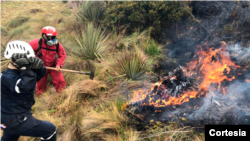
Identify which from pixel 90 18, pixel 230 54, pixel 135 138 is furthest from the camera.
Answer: pixel 90 18

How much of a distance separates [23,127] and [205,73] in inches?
140

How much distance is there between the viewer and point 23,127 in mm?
2289

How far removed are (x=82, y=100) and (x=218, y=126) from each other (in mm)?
2719

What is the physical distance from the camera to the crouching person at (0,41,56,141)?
2.13m

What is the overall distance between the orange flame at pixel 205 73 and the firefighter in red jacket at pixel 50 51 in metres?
1.80

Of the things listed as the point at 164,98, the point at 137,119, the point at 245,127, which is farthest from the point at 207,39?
the point at 137,119

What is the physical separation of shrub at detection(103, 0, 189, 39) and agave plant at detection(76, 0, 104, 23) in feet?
1.70

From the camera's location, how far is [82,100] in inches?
159

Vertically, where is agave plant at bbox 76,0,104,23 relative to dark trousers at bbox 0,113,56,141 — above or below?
above

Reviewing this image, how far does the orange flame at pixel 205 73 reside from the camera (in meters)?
3.51

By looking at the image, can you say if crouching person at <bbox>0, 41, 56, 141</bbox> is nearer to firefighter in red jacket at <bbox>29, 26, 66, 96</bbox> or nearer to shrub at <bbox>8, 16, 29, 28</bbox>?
firefighter in red jacket at <bbox>29, 26, 66, 96</bbox>

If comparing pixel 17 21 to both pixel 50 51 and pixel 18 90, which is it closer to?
pixel 50 51

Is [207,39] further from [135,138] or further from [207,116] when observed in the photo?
[135,138]

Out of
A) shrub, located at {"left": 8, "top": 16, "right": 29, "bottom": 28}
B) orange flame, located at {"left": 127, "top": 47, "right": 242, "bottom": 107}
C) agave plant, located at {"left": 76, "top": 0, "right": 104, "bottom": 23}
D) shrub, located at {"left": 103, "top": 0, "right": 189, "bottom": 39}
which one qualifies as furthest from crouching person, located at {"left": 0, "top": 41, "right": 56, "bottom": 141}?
shrub, located at {"left": 8, "top": 16, "right": 29, "bottom": 28}
